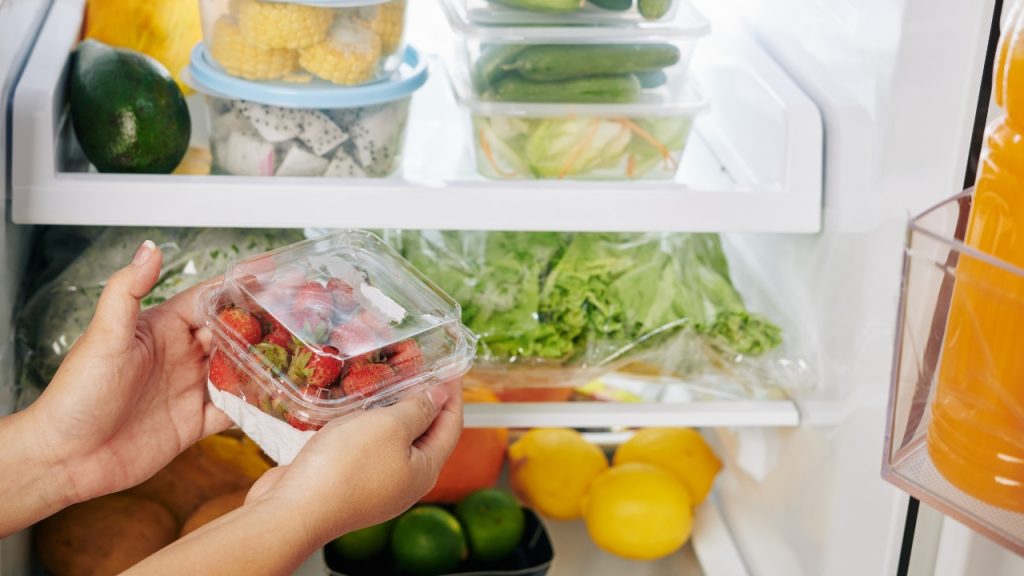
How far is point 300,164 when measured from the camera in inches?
46.9

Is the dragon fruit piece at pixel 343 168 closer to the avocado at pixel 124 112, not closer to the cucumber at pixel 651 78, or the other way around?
the avocado at pixel 124 112

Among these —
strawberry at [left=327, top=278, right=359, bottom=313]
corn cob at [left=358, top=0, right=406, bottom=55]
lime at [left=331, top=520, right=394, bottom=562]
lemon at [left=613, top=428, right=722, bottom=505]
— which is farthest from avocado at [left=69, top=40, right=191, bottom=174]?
lemon at [left=613, top=428, right=722, bottom=505]

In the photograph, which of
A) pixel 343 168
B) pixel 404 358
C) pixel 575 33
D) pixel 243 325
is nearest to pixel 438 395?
pixel 404 358

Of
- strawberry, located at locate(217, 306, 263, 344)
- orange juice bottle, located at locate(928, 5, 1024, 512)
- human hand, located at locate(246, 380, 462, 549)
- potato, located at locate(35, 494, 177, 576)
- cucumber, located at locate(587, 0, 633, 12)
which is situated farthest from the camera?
potato, located at locate(35, 494, 177, 576)

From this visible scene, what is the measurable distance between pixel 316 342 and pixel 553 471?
2.44ft

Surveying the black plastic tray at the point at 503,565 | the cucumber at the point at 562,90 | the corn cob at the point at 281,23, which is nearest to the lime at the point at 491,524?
the black plastic tray at the point at 503,565

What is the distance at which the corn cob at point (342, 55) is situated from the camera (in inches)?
45.0

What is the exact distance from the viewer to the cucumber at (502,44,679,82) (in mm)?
1197

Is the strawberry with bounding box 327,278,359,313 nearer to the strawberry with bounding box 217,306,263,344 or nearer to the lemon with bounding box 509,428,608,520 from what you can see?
the strawberry with bounding box 217,306,263,344

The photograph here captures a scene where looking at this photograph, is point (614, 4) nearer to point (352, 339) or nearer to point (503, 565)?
point (352, 339)

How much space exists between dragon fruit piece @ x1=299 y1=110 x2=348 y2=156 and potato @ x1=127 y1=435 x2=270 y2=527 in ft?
1.63

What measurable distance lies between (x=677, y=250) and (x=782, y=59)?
0.27 metres

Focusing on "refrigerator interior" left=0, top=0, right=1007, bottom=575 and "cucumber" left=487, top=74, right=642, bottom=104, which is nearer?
"refrigerator interior" left=0, top=0, right=1007, bottom=575

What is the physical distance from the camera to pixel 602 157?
124 cm
